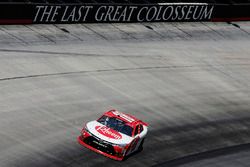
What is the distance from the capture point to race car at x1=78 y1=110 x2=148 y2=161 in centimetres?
2228

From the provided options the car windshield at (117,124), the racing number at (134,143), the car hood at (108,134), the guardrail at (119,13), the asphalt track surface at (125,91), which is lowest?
the asphalt track surface at (125,91)

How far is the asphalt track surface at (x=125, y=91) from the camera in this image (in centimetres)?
2369

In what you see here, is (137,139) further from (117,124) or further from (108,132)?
(108,132)

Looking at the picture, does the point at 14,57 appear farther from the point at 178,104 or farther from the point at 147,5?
the point at 147,5

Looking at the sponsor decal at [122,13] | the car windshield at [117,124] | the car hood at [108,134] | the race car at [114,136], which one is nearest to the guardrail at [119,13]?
the sponsor decal at [122,13]

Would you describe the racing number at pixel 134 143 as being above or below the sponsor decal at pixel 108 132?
below

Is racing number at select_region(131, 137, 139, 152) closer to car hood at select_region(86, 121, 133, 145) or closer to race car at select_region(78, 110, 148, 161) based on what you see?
race car at select_region(78, 110, 148, 161)

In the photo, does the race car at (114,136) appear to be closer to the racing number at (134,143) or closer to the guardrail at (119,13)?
the racing number at (134,143)

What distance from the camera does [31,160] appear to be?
70.6 feet

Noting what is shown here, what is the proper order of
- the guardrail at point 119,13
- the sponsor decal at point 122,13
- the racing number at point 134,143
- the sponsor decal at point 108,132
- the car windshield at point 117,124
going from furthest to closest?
the sponsor decal at point 122,13
the guardrail at point 119,13
the car windshield at point 117,124
the racing number at point 134,143
the sponsor decal at point 108,132

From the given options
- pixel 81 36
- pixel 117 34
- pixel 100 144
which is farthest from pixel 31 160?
pixel 117 34

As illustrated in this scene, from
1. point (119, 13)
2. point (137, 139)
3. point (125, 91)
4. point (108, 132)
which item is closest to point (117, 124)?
point (108, 132)

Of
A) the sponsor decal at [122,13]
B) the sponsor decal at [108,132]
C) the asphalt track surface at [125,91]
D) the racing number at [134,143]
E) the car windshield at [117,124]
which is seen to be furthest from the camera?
the sponsor decal at [122,13]

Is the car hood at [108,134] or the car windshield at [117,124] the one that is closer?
the car hood at [108,134]
